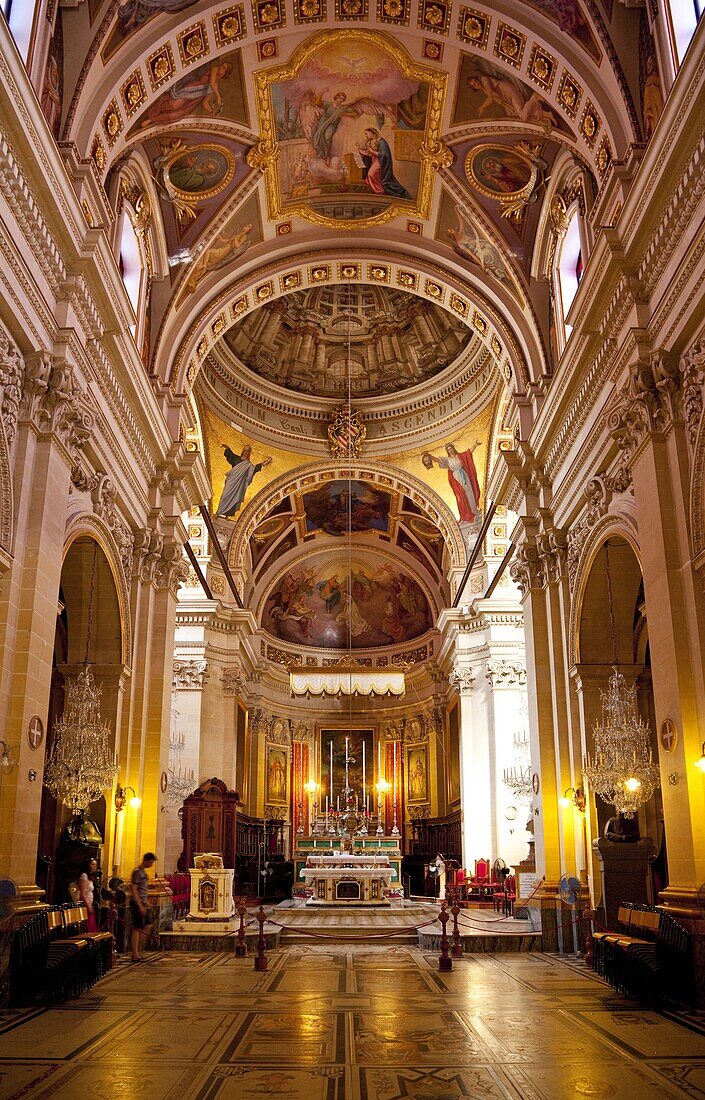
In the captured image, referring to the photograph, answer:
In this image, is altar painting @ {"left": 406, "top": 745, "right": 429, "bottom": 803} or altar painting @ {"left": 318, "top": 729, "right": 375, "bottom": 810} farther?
altar painting @ {"left": 318, "top": 729, "right": 375, "bottom": 810}

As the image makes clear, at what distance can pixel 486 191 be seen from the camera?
52.5 ft

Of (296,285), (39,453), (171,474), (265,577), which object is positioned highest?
(296,285)

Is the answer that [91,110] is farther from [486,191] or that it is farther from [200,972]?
[200,972]

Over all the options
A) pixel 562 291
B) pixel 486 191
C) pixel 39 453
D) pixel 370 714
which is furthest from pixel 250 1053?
pixel 370 714

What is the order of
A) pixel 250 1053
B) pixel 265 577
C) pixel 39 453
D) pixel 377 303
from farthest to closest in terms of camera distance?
pixel 265 577 < pixel 377 303 < pixel 39 453 < pixel 250 1053

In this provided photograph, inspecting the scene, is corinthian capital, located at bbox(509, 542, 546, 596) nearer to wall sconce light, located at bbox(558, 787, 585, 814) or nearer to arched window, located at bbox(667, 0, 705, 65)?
wall sconce light, located at bbox(558, 787, 585, 814)

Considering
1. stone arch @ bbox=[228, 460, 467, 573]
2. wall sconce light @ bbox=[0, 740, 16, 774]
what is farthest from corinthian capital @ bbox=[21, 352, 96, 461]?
stone arch @ bbox=[228, 460, 467, 573]

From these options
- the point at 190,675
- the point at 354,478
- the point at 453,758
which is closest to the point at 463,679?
the point at 453,758

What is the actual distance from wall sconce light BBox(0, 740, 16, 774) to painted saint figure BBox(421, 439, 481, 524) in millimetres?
18237

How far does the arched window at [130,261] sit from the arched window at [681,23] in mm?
8085

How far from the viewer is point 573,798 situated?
45.5 feet

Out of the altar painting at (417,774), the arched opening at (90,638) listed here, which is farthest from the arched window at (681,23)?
the altar painting at (417,774)

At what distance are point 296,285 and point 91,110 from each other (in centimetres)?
707

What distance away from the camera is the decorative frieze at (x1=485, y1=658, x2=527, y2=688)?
77.7 feet
